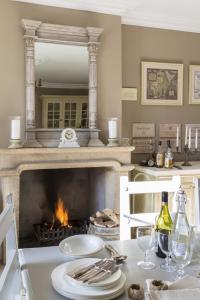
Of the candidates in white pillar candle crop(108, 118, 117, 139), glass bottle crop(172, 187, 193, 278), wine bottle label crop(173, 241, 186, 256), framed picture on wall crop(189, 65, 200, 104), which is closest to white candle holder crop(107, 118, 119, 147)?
white pillar candle crop(108, 118, 117, 139)

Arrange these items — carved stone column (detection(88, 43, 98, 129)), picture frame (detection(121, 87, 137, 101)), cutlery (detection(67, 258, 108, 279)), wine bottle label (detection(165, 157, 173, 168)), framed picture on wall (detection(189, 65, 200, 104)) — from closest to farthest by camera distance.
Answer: cutlery (detection(67, 258, 108, 279))
carved stone column (detection(88, 43, 98, 129))
wine bottle label (detection(165, 157, 173, 168))
picture frame (detection(121, 87, 137, 101))
framed picture on wall (detection(189, 65, 200, 104))

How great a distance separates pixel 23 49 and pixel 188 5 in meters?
1.69

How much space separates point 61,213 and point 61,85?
1.33 meters

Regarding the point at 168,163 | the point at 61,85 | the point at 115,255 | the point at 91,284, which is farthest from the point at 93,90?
the point at 91,284

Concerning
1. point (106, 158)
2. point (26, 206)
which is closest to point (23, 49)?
point (106, 158)

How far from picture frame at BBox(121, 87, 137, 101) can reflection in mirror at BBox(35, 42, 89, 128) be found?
549 mm

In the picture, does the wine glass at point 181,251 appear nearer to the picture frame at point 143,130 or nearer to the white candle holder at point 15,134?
the white candle holder at point 15,134

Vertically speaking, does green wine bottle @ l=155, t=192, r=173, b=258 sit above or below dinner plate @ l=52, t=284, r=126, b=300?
above

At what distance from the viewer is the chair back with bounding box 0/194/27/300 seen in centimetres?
109

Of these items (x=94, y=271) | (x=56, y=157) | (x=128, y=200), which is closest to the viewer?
(x=94, y=271)

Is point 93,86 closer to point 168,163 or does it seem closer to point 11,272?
point 168,163

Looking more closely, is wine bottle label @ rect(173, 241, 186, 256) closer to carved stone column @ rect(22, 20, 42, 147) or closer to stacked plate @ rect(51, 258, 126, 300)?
stacked plate @ rect(51, 258, 126, 300)

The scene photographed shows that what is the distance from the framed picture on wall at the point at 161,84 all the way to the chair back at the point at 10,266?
8.57 ft

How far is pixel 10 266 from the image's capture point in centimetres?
120
